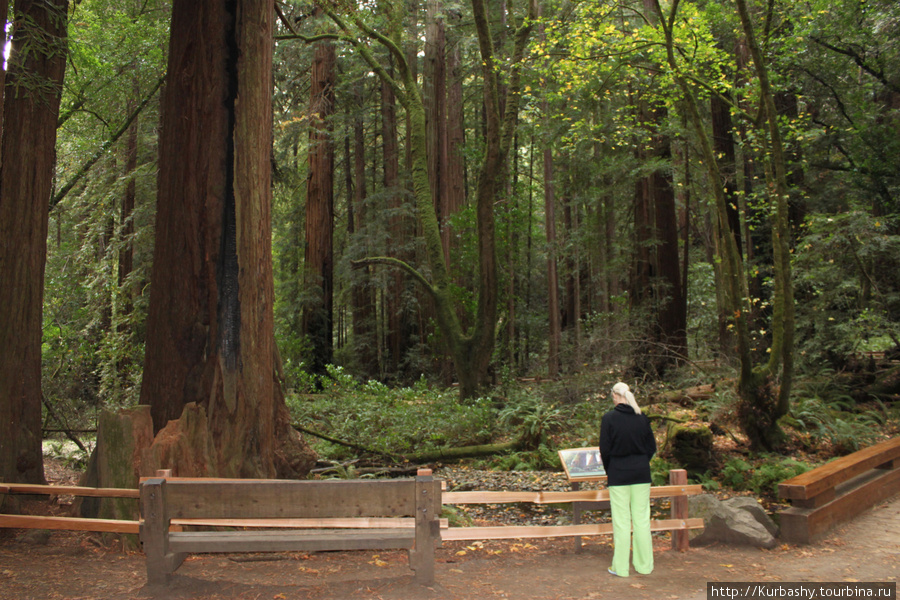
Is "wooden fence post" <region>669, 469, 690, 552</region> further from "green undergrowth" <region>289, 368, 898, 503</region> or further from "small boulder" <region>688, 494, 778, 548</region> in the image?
"green undergrowth" <region>289, 368, 898, 503</region>

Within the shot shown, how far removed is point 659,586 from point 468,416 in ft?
25.4

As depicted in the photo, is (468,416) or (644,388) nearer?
(468,416)

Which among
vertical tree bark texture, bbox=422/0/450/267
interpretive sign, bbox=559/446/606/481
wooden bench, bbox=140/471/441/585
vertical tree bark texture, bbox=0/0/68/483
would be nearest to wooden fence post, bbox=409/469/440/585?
wooden bench, bbox=140/471/441/585

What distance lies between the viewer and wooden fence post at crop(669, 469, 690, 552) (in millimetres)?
6586

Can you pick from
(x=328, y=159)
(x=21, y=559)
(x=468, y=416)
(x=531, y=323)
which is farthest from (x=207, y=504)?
(x=531, y=323)

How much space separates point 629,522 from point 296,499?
291 centimetres

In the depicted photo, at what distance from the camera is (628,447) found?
5.58 metres

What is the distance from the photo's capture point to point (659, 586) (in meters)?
5.43

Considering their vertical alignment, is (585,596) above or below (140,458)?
below

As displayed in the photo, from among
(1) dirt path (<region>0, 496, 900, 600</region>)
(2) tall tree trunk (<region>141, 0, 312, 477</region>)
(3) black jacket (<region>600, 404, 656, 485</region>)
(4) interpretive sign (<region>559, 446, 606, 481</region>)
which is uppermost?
(2) tall tree trunk (<region>141, 0, 312, 477</region>)

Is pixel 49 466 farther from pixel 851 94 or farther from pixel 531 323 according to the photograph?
pixel 531 323

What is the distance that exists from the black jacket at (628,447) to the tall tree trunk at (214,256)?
137 inches

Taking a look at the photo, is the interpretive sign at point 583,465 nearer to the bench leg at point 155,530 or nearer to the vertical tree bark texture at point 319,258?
the bench leg at point 155,530

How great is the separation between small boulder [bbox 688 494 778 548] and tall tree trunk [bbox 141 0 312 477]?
4.75 m
